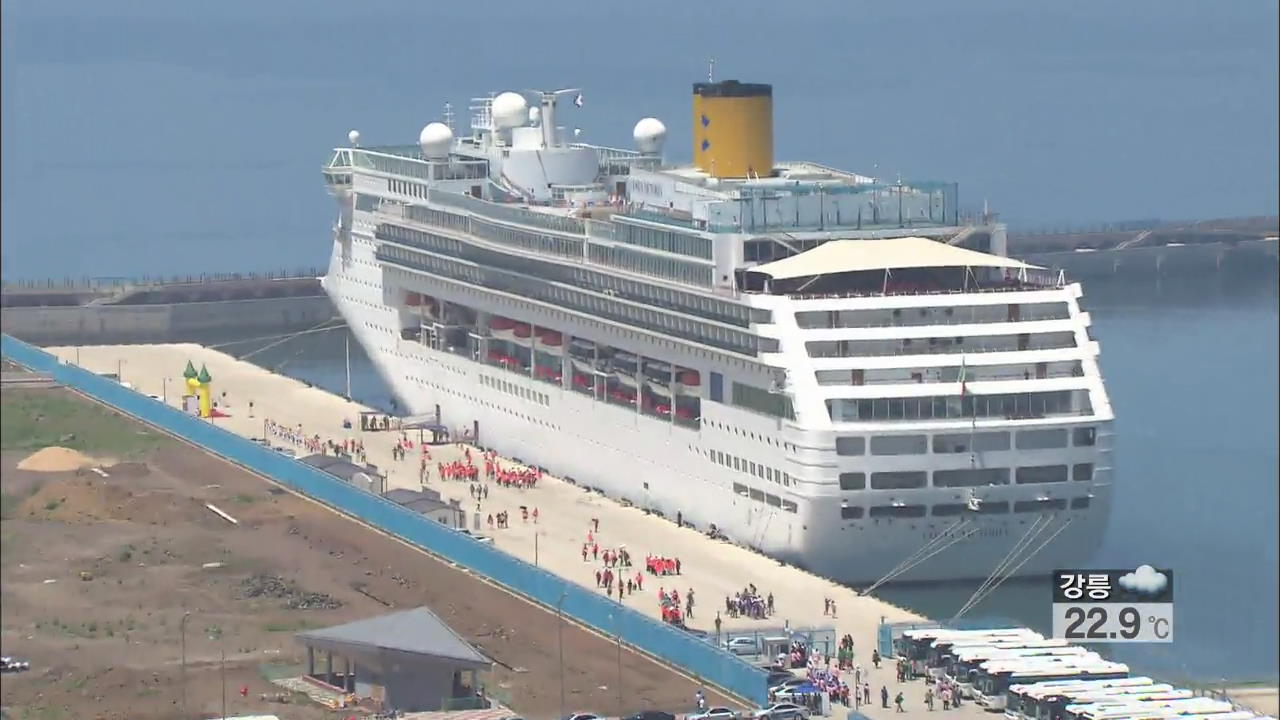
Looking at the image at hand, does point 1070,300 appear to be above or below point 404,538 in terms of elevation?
above

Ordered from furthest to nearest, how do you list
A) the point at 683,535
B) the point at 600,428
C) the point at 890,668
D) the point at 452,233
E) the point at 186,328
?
the point at 186,328, the point at 452,233, the point at 600,428, the point at 683,535, the point at 890,668

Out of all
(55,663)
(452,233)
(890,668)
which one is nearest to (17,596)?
(55,663)

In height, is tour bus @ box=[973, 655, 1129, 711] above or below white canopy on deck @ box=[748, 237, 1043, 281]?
below

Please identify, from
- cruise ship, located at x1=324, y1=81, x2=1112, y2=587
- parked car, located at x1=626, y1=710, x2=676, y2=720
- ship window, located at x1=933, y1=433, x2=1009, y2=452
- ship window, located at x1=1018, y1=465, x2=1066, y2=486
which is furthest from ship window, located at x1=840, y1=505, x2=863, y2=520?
parked car, located at x1=626, y1=710, x2=676, y2=720

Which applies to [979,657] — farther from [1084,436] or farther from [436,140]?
[436,140]

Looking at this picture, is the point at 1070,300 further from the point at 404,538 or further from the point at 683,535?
the point at 404,538

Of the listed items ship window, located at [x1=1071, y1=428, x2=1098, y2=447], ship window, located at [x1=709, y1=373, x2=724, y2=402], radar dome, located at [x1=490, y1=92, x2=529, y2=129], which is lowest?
ship window, located at [x1=1071, y1=428, x2=1098, y2=447]

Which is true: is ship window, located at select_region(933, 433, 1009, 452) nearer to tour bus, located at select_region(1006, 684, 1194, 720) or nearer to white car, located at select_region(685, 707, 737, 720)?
tour bus, located at select_region(1006, 684, 1194, 720)
